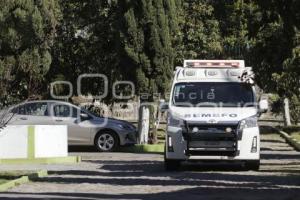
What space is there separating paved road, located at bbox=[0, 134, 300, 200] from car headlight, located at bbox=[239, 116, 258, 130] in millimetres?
1057

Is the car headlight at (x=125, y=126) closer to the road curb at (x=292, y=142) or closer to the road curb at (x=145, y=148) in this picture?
the road curb at (x=145, y=148)

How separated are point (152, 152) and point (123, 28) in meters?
4.59

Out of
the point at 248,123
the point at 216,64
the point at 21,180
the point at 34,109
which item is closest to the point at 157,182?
the point at 21,180

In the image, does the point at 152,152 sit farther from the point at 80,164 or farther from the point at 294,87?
the point at 294,87

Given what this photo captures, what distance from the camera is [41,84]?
2830cm

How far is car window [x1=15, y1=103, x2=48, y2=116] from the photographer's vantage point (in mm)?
25031

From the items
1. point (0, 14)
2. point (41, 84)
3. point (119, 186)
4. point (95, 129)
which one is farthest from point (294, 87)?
point (41, 84)

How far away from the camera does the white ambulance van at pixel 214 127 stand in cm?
1756

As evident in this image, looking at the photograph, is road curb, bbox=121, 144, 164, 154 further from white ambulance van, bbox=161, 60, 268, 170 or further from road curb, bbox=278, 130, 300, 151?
white ambulance van, bbox=161, 60, 268, 170

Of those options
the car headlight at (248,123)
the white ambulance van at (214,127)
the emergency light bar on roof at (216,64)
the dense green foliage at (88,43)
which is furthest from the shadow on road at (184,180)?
the dense green foliage at (88,43)

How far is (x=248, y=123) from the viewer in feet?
58.0

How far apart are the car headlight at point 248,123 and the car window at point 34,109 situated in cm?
929

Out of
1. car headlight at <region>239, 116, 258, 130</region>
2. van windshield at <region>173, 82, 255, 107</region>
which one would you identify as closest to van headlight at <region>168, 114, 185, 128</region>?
van windshield at <region>173, 82, 255, 107</region>

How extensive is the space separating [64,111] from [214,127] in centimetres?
881
